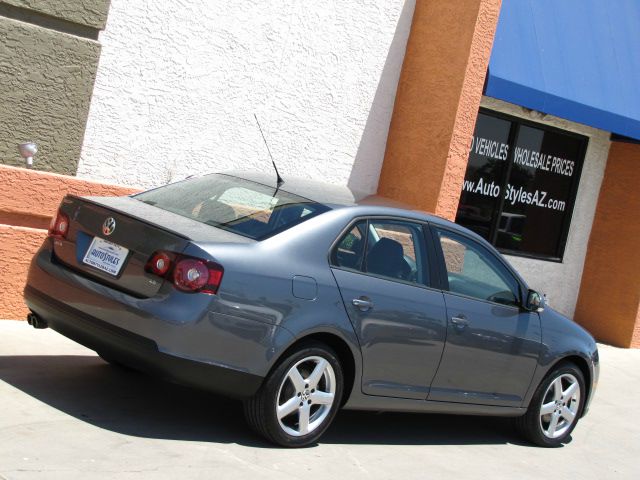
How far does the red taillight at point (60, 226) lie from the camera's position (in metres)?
6.18

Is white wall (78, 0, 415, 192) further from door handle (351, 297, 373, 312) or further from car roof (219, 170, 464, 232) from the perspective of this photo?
door handle (351, 297, 373, 312)

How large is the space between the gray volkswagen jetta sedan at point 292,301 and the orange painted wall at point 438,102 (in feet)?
12.2

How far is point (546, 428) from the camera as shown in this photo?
7.83 meters

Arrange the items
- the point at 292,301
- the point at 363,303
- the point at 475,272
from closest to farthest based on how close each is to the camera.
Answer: the point at 292,301 < the point at 363,303 < the point at 475,272

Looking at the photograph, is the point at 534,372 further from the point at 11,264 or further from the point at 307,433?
the point at 11,264

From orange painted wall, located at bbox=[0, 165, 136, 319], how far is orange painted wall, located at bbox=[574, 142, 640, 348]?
8.67 m

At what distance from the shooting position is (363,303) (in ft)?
20.2

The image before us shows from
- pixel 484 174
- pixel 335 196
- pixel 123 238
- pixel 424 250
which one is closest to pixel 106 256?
pixel 123 238

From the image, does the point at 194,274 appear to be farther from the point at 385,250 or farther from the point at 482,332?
the point at 482,332

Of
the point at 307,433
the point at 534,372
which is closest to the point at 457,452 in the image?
the point at 534,372

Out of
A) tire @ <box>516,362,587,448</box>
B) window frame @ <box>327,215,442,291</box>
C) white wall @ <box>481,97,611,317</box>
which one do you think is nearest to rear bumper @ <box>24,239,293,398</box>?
window frame @ <box>327,215,442,291</box>

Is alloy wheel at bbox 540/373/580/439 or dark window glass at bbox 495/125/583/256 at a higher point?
dark window glass at bbox 495/125/583/256

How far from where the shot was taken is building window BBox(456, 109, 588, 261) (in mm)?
12992

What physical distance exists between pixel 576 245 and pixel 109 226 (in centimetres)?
990
